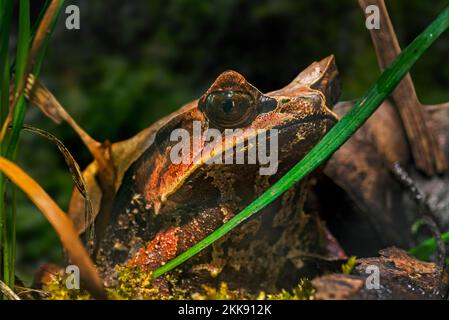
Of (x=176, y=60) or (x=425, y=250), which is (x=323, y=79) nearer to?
(x=425, y=250)

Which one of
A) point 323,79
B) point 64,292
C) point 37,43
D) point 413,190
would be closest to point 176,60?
point 413,190

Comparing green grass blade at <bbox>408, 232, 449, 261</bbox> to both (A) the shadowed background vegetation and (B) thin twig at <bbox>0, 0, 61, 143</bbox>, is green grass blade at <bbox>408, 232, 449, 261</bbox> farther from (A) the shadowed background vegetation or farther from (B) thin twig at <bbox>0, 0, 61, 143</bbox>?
(A) the shadowed background vegetation

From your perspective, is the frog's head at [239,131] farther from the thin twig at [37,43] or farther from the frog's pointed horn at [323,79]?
the thin twig at [37,43]

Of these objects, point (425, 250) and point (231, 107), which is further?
point (425, 250)

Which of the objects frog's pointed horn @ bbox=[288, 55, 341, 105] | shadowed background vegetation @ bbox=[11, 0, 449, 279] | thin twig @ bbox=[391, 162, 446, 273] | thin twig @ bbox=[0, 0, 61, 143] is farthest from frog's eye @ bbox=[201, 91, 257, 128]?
shadowed background vegetation @ bbox=[11, 0, 449, 279]

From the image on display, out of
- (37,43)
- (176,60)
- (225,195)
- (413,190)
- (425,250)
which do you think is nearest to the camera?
(37,43)
